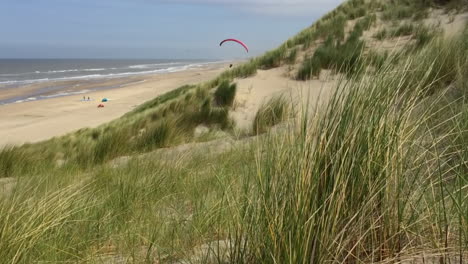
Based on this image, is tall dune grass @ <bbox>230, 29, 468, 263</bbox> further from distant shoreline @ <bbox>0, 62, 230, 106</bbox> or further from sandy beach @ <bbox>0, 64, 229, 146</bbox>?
distant shoreline @ <bbox>0, 62, 230, 106</bbox>

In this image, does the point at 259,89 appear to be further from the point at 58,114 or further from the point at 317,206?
the point at 58,114

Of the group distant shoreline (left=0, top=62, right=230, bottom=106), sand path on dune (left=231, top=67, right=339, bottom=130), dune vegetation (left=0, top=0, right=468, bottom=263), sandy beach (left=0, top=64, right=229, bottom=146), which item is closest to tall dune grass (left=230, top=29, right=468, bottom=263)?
dune vegetation (left=0, top=0, right=468, bottom=263)

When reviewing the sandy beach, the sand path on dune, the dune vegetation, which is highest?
the dune vegetation

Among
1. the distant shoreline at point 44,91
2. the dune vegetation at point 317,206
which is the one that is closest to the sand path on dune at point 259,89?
the dune vegetation at point 317,206

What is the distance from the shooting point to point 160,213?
8.99 ft

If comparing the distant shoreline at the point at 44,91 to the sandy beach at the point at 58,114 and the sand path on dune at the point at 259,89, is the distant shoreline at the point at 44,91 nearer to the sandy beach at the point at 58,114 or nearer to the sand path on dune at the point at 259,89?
the sandy beach at the point at 58,114

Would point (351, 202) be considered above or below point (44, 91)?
above

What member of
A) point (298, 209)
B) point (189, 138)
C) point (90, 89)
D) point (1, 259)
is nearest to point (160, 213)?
point (1, 259)

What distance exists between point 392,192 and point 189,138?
591 centimetres

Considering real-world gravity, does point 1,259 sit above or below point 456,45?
below

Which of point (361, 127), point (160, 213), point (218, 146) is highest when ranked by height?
point (361, 127)

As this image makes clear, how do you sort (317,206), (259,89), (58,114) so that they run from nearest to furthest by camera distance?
(317,206), (259,89), (58,114)

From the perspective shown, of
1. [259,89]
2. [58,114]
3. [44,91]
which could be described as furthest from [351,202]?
[44,91]

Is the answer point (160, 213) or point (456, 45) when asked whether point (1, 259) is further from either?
point (456, 45)
